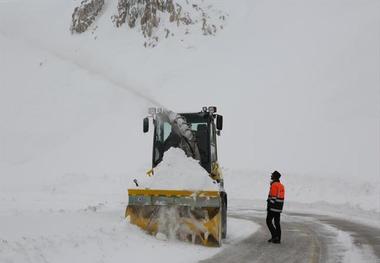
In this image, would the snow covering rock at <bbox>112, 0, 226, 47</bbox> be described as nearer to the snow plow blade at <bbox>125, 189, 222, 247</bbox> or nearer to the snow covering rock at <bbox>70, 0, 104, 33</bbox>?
the snow covering rock at <bbox>70, 0, 104, 33</bbox>

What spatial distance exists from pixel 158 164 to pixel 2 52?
47708 mm

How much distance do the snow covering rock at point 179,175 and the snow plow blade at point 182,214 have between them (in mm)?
253

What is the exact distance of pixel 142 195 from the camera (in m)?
12.9

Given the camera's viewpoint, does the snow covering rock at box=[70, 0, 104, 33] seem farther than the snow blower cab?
Yes

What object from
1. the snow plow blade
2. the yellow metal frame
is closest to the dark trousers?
the snow plow blade

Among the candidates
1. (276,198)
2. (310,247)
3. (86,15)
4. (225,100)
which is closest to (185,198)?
(276,198)

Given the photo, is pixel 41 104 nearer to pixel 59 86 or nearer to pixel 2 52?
pixel 59 86

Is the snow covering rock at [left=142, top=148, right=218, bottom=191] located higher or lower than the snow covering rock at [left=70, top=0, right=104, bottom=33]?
lower

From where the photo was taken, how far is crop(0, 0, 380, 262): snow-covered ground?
34750 millimetres

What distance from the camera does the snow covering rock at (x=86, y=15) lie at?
193 ft

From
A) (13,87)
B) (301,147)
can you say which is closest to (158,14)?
(13,87)

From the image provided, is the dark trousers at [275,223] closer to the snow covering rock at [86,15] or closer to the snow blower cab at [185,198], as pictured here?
the snow blower cab at [185,198]

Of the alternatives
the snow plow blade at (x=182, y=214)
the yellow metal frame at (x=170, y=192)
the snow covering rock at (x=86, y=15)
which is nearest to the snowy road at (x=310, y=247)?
the snow plow blade at (x=182, y=214)

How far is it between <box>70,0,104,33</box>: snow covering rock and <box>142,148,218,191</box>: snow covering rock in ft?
157
